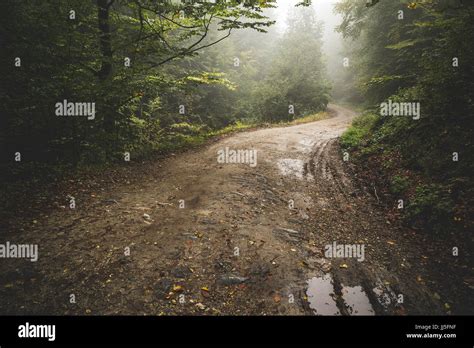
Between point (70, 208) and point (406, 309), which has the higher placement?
point (70, 208)

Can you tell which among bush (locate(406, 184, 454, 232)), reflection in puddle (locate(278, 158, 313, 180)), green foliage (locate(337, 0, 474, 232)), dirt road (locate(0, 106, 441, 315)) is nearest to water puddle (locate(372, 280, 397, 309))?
dirt road (locate(0, 106, 441, 315))

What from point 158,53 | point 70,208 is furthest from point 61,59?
point 70,208

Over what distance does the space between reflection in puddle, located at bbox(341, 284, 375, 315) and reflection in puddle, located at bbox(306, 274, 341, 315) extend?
8.8 inches

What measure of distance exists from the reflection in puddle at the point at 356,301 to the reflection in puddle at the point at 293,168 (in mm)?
4839

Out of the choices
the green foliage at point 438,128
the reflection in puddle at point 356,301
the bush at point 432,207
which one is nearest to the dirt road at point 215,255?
the reflection in puddle at point 356,301

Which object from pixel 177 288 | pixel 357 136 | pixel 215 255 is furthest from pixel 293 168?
pixel 177 288

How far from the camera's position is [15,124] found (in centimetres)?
731

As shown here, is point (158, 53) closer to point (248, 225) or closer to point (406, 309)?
point (248, 225)

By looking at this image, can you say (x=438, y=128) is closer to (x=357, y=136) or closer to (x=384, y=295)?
(x=357, y=136)

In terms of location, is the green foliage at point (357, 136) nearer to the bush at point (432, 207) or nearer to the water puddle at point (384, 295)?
the bush at point (432, 207)
